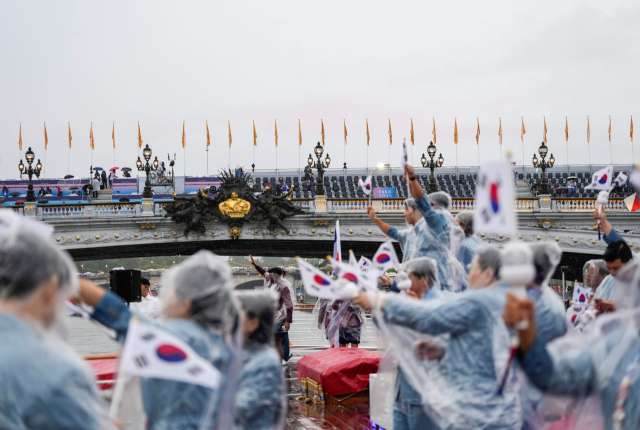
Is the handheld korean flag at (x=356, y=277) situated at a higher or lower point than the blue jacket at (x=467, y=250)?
higher

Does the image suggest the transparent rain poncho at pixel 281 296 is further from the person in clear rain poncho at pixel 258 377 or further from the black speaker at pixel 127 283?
the person in clear rain poncho at pixel 258 377

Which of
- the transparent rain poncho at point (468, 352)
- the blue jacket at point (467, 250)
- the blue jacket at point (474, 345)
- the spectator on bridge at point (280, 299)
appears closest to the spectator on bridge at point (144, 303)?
the spectator on bridge at point (280, 299)

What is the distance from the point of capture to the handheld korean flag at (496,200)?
101 inches

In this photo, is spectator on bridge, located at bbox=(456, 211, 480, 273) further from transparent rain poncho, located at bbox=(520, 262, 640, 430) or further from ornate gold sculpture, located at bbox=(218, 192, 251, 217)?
ornate gold sculpture, located at bbox=(218, 192, 251, 217)

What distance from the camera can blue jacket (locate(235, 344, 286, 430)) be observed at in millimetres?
2922

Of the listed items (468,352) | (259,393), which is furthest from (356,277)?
(259,393)

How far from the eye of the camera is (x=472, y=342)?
11.2ft

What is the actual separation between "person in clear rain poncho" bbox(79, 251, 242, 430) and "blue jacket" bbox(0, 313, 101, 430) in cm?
52

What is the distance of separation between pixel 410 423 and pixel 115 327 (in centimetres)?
248

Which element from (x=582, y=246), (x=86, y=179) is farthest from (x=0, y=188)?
(x=582, y=246)

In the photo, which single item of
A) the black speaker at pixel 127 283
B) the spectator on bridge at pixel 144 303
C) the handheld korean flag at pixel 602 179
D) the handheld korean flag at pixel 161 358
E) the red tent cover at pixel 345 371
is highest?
the handheld korean flag at pixel 602 179

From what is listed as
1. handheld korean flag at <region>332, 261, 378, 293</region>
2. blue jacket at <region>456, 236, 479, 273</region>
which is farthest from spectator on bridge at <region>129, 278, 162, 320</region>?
handheld korean flag at <region>332, 261, 378, 293</region>

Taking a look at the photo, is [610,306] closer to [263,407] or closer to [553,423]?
[553,423]

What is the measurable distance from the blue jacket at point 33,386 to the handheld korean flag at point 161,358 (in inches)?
13.6
